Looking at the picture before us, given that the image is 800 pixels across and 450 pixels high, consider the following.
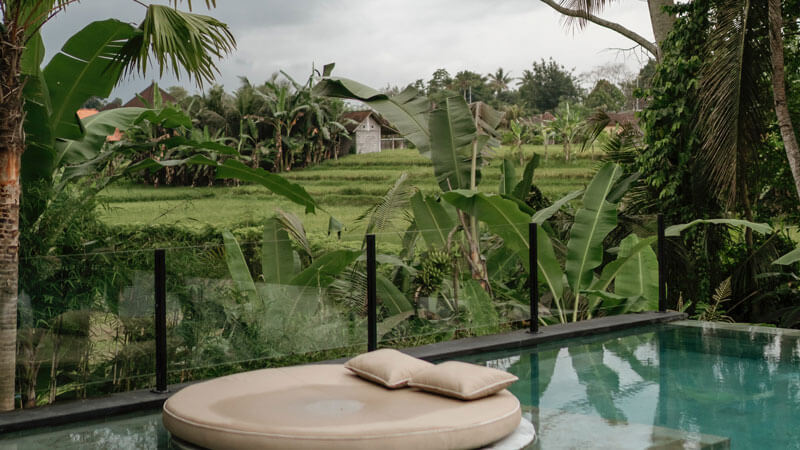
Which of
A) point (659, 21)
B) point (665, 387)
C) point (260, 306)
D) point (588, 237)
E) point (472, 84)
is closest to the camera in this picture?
point (665, 387)

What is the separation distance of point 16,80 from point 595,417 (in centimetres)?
397

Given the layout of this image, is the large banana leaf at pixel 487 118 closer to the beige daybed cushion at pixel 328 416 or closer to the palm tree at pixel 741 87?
the palm tree at pixel 741 87

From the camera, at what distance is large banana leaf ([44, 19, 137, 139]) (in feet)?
18.1

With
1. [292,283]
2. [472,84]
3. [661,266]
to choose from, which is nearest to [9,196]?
[292,283]

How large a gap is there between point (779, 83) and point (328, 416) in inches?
293

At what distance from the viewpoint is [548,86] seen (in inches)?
1838

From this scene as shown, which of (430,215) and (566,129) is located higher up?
(566,129)

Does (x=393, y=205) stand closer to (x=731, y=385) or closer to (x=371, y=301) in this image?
(x=371, y=301)

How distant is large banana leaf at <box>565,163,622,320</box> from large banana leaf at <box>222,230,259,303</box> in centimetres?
335

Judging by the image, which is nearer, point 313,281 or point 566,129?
point 313,281

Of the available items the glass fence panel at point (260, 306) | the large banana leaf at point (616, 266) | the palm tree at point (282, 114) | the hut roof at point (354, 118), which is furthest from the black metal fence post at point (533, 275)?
the hut roof at point (354, 118)

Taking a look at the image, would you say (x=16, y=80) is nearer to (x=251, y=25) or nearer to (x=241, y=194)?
(x=241, y=194)

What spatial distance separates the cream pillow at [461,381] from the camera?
4.09 metres

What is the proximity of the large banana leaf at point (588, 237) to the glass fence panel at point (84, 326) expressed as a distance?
13.6ft
